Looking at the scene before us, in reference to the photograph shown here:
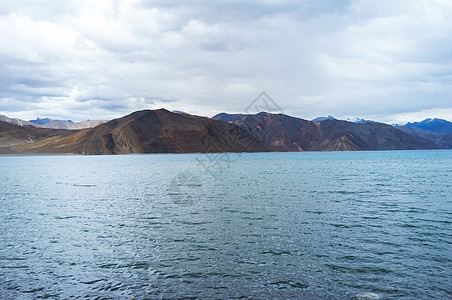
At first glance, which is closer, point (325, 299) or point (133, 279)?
point (325, 299)

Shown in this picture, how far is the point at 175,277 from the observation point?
53.1ft

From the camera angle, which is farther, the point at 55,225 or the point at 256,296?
the point at 55,225

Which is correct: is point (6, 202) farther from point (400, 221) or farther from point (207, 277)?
point (400, 221)

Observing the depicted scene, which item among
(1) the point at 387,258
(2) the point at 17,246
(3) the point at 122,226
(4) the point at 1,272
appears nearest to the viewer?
(4) the point at 1,272

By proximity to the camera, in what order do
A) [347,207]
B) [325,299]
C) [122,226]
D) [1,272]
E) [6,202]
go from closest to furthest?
[325,299] → [1,272] → [122,226] → [347,207] → [6,202]

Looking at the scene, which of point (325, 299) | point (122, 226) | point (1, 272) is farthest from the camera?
point (122, 226)

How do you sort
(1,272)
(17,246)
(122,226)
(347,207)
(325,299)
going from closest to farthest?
(325,299), (1,272), (17,246), (122,226), (347,207)

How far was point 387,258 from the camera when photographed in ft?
61.0

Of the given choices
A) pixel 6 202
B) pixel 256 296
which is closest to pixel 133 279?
pixel 256 296

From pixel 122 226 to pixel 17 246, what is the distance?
7497 millimetres

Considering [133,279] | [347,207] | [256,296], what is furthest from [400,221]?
[133,279]

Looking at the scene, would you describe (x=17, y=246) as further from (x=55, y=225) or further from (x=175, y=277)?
(x=175, y=277)

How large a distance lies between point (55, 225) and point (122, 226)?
19.2 feet

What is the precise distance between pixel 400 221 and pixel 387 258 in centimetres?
1084
